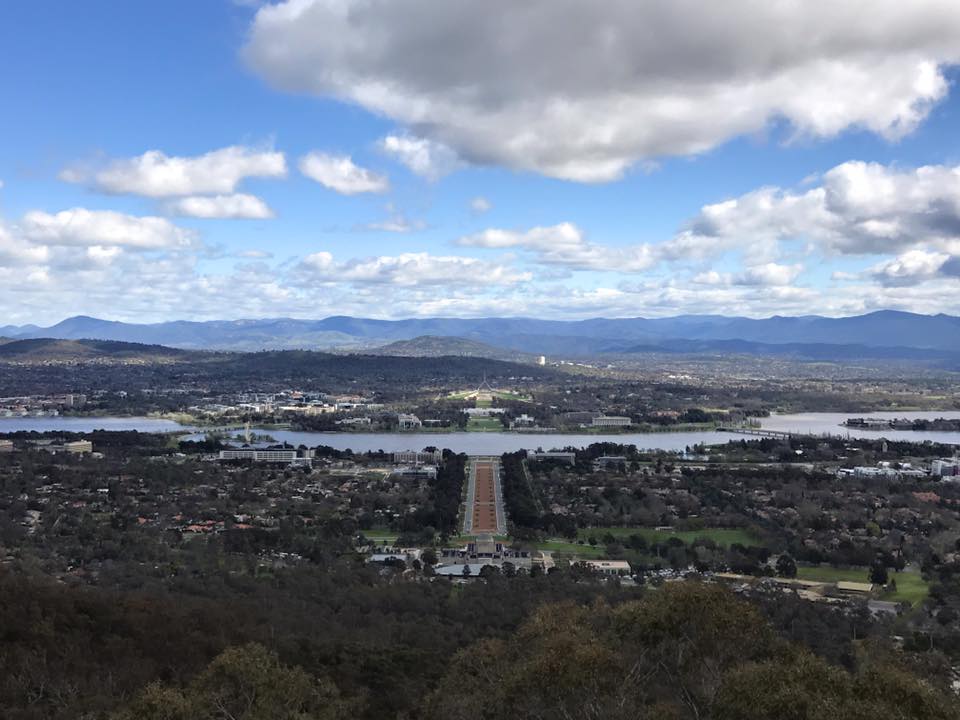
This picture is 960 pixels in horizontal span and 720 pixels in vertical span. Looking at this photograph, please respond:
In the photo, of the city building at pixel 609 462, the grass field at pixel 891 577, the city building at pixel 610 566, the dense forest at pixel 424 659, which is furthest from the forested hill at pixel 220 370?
the dense forest at pixel 424 659

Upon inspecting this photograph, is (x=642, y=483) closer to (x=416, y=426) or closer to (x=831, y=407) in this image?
(x=416, y=426)

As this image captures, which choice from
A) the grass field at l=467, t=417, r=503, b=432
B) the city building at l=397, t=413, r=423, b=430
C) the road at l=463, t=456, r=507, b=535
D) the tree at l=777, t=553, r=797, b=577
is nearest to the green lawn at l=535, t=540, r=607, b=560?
the road at l=463, t=456, r=507, b=535

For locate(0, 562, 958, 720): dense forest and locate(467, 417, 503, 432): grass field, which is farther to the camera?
locate(467, 417, 503, 432): grass field

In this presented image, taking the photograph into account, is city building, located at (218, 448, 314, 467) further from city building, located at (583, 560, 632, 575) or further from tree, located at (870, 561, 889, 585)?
tree, located at (870, 561, 889, 585)

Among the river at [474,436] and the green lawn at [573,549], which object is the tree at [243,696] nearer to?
the green lawn at [573,549]

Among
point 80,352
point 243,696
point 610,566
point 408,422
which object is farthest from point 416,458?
point 80,352

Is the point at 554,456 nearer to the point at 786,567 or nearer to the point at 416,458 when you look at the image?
the point at 416,458

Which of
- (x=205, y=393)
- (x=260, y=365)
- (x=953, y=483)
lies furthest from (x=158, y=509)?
(x=260, y=365)

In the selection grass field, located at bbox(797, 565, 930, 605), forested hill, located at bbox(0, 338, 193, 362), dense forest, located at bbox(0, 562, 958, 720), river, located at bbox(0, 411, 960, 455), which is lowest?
grass field, located at bbox(797, 565, 930, 605)
